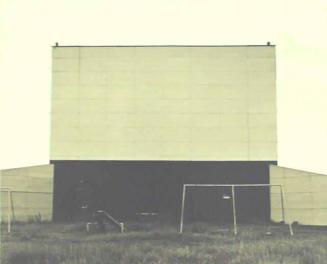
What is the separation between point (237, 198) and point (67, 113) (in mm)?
12546

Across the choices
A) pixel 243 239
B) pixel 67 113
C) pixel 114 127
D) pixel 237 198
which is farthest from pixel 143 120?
pixel 243 239

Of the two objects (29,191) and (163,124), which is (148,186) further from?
(29,191)

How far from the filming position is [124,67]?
42219 mm

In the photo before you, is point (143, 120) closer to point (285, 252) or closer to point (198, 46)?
point (198, 46)

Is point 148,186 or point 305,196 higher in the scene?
point 148,186

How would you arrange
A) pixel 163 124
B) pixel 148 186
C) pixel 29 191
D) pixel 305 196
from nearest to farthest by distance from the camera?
1. pixel 305 196
2. pixel 29 191
3. pixel 148 186
4. pixel 163 124

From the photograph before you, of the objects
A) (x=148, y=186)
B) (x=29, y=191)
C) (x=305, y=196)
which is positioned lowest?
(x=305, y=196)

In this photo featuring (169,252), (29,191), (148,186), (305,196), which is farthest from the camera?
(148,186)

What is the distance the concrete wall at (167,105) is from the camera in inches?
1644

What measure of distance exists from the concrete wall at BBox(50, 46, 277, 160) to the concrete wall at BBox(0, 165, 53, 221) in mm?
1676

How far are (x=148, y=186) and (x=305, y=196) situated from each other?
33.0 ft

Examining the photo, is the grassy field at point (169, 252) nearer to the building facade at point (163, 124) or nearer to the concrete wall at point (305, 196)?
the concrete wall at point (305, 196)

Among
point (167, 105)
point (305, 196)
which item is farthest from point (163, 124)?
point (305, 196)

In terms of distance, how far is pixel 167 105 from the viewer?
4191cm
